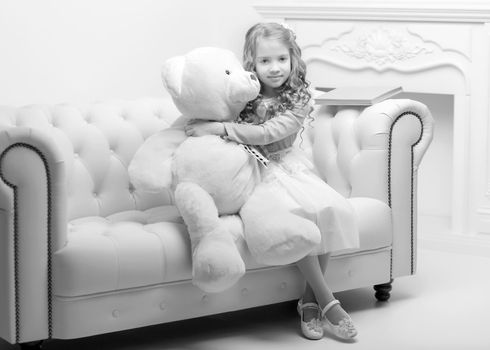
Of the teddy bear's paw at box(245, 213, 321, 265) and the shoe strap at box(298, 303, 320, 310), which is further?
the shoe strap at box(298, 303, 320, 310)

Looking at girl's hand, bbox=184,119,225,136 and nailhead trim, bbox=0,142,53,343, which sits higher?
girl's hand, bbox=184,119,225,136

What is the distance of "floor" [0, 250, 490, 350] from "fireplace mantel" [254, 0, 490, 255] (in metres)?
0.77

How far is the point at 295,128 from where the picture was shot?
132 inches

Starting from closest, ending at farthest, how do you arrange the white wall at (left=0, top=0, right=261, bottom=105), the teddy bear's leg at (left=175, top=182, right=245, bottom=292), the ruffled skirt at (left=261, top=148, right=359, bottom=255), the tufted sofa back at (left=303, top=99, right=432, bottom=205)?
the teddy bear's leg at (left=175, top=182, right=245, bottom=292), the ruffled skirt at (left=261, top=148, right=359, bottom=255), the tufted sofa back at (left=303, top=99, right=432, bottom=205), the white wall at (left=0, top=0, right=261, bottom=105)

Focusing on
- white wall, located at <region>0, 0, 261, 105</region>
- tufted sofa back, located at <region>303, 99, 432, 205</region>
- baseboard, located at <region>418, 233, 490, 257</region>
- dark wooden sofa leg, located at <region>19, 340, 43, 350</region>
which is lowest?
baseboard, located at <region>418, 233, 490, 257</region>

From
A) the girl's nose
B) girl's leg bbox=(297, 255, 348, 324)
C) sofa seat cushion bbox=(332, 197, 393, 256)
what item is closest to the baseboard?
sofa seat cushion bbox=(332, 197, 393, 256)

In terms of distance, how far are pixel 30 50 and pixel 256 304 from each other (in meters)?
1.77

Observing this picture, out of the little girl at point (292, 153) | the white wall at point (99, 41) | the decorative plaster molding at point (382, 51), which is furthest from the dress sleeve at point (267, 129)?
the decorative plaster molding at point (382, 51)

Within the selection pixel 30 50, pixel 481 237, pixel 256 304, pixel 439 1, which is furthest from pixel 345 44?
pixel 256 304

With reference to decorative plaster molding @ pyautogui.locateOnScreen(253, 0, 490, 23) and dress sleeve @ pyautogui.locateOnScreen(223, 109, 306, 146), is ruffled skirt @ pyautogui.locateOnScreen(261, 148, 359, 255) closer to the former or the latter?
dress sleeve @ pyautogui.locateOnScreen(223, 109, 306, 146)

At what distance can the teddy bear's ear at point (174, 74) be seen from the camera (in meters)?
3.24

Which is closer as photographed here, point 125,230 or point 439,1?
point 125,230

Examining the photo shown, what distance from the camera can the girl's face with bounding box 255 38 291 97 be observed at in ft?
11.0

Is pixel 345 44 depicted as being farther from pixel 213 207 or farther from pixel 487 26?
pixel 213 207
